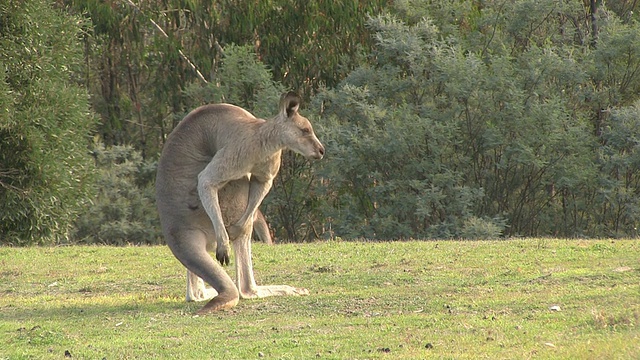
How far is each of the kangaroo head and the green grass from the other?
1.46m

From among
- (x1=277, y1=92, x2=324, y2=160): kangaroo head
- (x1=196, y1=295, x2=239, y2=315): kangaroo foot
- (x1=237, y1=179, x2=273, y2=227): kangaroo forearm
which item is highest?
(x1=277, y1=92, x2=324, y2=160): kangaroo head

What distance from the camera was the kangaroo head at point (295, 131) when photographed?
10.6 metres

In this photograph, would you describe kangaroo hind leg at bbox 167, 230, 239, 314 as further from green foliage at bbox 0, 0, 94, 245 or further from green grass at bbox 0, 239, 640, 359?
green foliage at bbox 0, 0, 94, 245

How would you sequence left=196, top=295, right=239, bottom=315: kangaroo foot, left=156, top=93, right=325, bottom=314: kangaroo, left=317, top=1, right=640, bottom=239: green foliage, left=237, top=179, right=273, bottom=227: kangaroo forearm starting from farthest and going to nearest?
left=317, top=1, right=640, bottom=239: green foliage < left=237, top=179, right=273, bottom=227: kangaroo forearm < left=156, top=93, right=325, bottom=314: kangaroo < left=196, top=295, right=239, bottom=315: kangaroo foot

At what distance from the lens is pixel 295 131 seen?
34.8ft

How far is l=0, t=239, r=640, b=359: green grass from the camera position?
8312 mm

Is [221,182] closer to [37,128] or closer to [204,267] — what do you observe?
[204,267]

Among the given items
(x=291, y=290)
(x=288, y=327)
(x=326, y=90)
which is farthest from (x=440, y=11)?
(x=288, y=327)

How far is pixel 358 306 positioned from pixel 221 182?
172 cm

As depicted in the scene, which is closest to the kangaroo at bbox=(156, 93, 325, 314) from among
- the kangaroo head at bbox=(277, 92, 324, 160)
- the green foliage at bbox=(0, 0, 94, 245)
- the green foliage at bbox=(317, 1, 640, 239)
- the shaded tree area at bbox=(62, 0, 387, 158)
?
the kangaroo head at bbox=(277, 92, 324, 160)

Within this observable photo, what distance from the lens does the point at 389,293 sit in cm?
1110

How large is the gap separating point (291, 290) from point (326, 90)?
15.8 metres

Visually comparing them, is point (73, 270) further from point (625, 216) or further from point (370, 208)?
point (625, 216)

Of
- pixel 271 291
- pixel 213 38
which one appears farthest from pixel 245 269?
pixel 213 38
